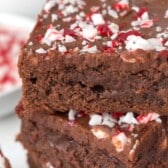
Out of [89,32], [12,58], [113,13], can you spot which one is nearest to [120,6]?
[113,13]

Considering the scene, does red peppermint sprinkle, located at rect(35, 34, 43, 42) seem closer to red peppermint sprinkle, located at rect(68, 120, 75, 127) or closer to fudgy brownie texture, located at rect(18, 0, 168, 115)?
fudgy brownie texture, located at rect(18, 0, 168, 115)

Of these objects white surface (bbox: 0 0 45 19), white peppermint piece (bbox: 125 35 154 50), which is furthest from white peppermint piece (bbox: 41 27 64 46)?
white surface (bbox: 0 0 45 19)

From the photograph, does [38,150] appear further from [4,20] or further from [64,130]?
[4,20]

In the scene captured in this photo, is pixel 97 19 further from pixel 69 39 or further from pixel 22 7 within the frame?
pixel 22 7

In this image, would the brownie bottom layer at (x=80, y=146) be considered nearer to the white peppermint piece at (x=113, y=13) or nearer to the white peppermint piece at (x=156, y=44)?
the white peppermint piece at (x=156, y=44)

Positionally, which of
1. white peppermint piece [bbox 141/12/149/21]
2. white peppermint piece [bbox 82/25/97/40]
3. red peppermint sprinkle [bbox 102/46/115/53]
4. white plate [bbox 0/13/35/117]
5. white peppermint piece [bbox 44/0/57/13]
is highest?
white peppermint piece [bbox 44/0/57/13]

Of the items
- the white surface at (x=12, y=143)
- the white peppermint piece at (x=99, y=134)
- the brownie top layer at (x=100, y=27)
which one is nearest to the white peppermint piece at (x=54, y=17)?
the brownie top layer at (x=100, y=27)

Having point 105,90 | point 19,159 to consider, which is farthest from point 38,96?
point 19,159
